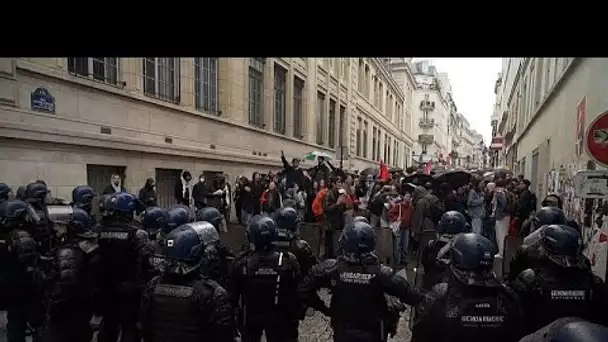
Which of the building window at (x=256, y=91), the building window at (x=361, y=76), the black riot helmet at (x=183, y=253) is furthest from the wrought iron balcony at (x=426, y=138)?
the black riot helmet at (x=183, y=253)

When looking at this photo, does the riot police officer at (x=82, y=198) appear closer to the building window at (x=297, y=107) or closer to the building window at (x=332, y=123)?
the building window at (x=297, y=107)

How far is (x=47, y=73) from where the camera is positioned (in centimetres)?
848

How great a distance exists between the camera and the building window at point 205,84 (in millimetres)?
14188

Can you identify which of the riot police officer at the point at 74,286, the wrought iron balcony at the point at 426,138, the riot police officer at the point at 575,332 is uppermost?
the wrought iron balcony at the point at 426,138

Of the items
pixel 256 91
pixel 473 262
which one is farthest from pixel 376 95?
pixel 473 262

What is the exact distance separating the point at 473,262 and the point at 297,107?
67.8ft

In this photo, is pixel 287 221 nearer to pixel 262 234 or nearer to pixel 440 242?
pixel 262 234

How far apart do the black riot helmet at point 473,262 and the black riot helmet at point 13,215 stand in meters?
4.33

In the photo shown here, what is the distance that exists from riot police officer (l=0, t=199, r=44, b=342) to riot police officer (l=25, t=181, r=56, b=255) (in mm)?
348

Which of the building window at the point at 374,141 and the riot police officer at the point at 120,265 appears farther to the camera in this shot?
the building window at the point at 374,141

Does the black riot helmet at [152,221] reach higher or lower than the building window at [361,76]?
lower
